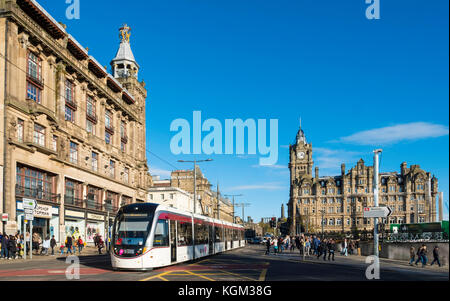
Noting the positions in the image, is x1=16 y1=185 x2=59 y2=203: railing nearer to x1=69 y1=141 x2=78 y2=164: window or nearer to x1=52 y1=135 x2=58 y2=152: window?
x1=52 y1=135 x2=58 y2=152: window

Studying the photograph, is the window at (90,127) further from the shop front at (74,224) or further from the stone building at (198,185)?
the stone building at (198,185)

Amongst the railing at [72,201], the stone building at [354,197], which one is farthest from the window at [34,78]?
the stone building at [354,197]

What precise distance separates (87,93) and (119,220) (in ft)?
126

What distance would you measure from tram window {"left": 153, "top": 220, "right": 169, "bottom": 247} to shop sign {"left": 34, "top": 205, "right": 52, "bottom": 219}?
2307cm

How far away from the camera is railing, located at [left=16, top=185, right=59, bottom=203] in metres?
40.8

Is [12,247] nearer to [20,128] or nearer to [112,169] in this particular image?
[20,128]

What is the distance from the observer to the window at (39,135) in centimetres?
4441

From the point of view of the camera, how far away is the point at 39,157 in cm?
4441

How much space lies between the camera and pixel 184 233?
27.1 m

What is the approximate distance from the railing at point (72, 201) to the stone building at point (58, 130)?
11cm

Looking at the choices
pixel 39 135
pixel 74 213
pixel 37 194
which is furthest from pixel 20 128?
pixel 74 213

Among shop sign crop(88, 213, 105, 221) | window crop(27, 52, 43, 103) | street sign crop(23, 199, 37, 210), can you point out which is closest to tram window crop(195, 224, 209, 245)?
street sign crop(23, 199, 37, 210)
